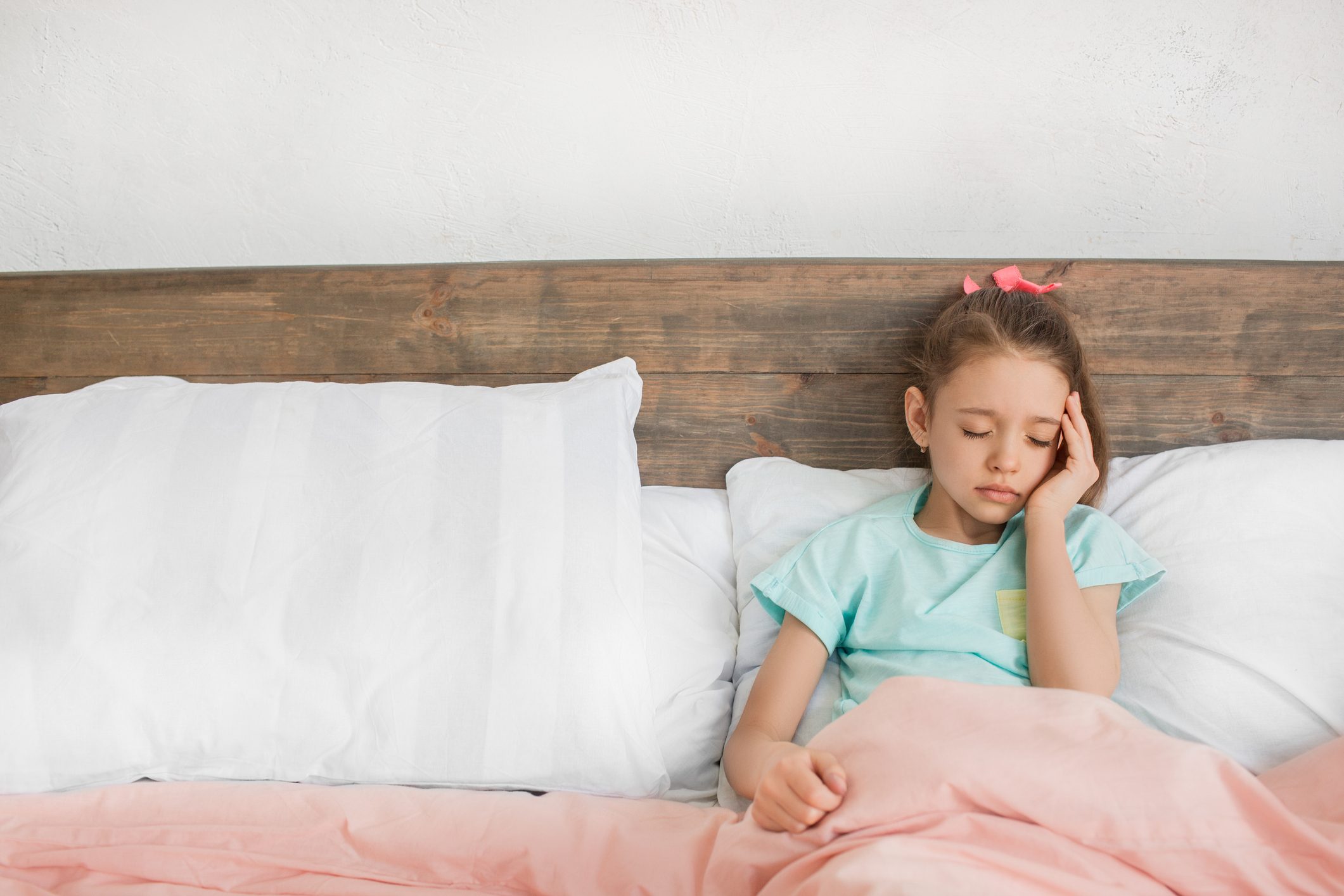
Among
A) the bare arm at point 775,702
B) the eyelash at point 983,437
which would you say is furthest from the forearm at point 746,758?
the eyelash at point 983,437

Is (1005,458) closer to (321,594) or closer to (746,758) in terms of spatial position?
A: (746,758)

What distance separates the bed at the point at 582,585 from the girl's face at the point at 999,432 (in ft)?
0.49

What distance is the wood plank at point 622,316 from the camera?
1.10 metres

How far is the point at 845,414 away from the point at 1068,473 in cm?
28

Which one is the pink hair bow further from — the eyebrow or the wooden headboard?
the eyebrow

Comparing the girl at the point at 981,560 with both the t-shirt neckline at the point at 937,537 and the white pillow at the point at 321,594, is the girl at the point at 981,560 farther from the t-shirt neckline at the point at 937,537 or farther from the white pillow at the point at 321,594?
the white pillow at the point at 321,594

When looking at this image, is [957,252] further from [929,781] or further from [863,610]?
[929,781]

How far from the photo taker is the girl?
87cm

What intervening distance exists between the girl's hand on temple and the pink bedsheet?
29cm

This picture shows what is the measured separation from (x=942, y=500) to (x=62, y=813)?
875mm

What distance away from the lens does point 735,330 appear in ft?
3.72

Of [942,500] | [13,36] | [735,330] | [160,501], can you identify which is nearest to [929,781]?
[942,500]

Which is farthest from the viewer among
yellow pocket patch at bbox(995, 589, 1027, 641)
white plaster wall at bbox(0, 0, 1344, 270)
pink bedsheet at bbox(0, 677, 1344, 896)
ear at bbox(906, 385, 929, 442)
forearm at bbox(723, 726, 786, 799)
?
white plaster wall at bbox(0, 0, 1344, 270)

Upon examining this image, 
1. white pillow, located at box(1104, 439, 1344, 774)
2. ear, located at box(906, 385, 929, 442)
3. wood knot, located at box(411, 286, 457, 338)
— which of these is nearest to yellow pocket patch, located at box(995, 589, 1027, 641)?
white pillow, located at box(1104, 439, 1344, 774)
